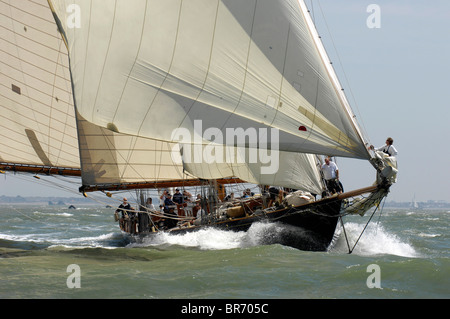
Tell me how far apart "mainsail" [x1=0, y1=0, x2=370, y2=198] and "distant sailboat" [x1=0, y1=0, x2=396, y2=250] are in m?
0.03

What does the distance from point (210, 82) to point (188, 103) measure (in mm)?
764

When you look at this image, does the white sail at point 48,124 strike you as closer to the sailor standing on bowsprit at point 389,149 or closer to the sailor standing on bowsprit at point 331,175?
the sailor standing on bowsprit at point 331,175

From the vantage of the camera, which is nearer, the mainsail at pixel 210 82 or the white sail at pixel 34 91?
the mainsail at pixel 210 82

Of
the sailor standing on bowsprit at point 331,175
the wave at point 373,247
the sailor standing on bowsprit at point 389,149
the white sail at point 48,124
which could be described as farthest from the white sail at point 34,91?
the sailor standing on bowsprit at point 389,149

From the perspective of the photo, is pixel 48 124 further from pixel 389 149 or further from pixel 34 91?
→ pixel 389 149

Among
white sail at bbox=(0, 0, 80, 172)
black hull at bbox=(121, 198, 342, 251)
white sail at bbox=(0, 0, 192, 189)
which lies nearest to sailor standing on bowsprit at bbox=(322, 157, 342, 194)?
black hull at bbox=(121, 198, 342, 251)

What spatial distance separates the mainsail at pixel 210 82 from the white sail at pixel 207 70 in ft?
0.07

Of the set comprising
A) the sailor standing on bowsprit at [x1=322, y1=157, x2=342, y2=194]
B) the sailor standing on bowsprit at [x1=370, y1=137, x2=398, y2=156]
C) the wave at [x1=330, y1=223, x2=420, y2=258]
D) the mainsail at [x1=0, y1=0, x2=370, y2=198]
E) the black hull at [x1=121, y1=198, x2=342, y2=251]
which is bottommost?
the wave at [x1=330, y1=223, x2=420, y2=258]

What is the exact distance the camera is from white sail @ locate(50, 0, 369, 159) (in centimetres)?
1439

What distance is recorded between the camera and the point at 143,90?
16.3 meters

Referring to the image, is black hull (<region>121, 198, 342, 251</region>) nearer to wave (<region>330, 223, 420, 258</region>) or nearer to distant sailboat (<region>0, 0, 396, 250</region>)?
distant sailboat (<region>0, 0, 396, 250</region>)

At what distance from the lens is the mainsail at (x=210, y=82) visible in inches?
567

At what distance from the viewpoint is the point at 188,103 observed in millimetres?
15719
